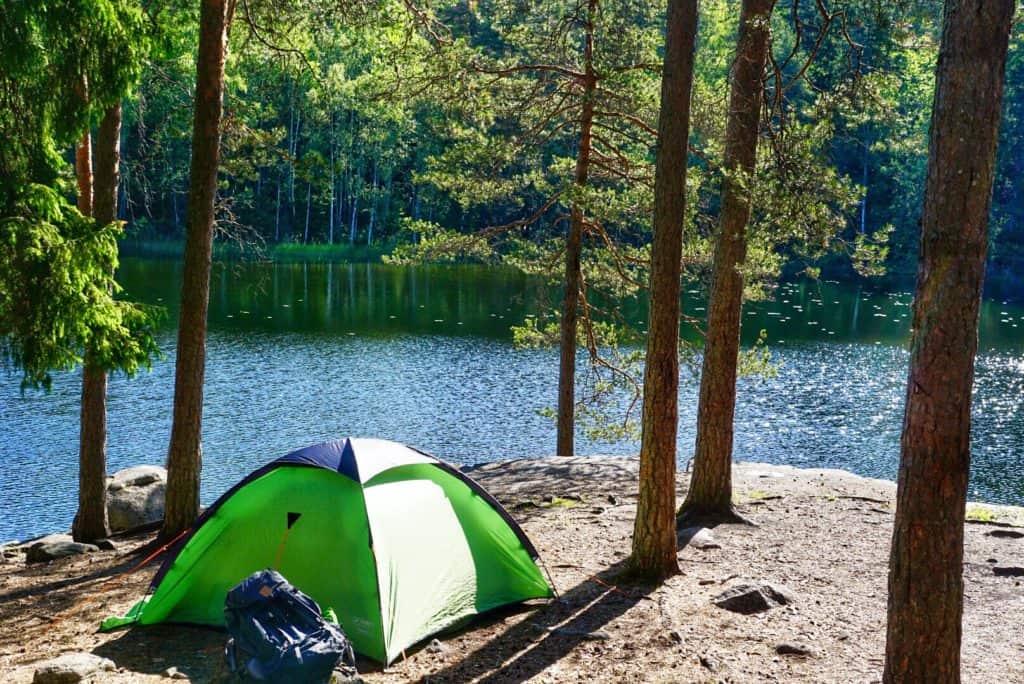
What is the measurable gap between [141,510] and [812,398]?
1664 cm

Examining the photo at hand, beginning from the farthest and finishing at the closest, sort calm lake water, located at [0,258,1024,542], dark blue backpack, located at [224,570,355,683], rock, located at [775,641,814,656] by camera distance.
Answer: calm lake water, located at [0,258,1024,542], rock, located at [775,641,814,656], dark blue backpack, located at [224,570,355,683]

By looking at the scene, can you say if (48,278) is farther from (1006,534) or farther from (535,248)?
(1006,534)

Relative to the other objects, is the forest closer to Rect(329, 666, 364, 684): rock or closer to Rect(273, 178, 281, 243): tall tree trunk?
Rect(329, 666, 364, 684): rock

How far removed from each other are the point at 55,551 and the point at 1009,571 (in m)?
8.63

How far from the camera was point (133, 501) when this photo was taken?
11789mm

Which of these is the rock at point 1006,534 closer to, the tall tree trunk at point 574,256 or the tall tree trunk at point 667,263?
the tall tree trunk at point 667,263

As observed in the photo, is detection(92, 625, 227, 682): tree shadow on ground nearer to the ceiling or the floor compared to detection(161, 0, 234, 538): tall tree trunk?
nearer to the floor

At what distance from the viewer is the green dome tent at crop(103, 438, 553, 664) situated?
263 inches

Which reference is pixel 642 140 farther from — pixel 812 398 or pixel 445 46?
pixel 812 398

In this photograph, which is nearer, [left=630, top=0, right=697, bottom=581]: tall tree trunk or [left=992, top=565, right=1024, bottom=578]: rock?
[left=630, top=0, right=697, bottom=581]: tall tree trunk

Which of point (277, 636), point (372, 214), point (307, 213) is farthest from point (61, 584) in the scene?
point (372, 214)

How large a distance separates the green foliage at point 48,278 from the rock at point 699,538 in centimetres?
529

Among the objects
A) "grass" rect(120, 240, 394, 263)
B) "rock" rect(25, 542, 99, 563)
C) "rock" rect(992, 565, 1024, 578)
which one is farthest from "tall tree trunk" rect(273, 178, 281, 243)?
"rock" rect(992, 565, 1024, 578)

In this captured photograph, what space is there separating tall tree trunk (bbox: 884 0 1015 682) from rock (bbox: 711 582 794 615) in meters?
2.49
